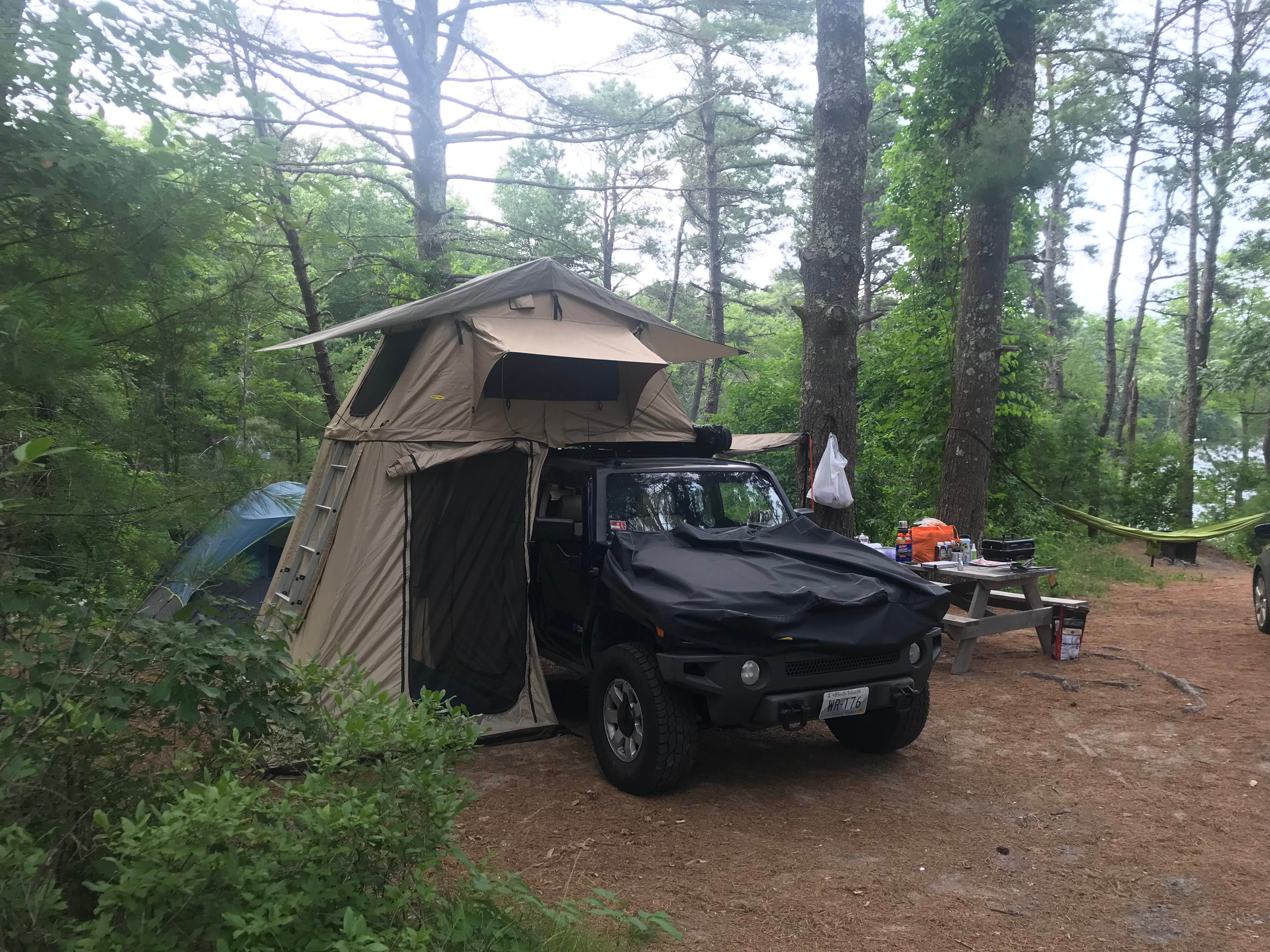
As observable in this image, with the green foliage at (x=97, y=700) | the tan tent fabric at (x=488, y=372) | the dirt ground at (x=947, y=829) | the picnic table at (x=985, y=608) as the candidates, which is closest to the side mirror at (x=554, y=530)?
the tan tent fabric at (x=488, y=372)

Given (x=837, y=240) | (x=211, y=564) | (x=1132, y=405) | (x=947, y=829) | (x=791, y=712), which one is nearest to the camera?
(x=211, y=564)

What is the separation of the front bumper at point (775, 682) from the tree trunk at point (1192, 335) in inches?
437

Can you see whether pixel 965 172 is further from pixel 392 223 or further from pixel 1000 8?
pixel 392 223

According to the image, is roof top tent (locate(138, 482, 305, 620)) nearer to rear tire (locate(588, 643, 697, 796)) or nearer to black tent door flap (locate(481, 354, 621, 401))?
black tent door flap (locate(481, 354, 621, 401))

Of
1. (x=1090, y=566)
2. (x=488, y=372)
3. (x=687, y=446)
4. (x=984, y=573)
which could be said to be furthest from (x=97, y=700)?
(x=1090, y=566)

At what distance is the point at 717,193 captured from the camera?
24.9 meters

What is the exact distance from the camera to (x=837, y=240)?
7.91 meters

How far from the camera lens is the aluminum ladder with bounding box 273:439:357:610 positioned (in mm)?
5891

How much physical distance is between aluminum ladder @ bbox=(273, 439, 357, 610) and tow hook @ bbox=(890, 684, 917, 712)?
367 cm

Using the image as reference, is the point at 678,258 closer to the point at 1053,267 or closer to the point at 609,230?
the point at 609,230

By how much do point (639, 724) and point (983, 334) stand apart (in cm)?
711

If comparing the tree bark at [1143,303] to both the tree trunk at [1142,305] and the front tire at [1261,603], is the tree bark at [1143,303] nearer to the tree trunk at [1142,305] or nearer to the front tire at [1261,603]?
the tree trunk at [1142,305]

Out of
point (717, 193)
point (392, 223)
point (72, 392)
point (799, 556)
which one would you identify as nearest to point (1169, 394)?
point (717, 193)

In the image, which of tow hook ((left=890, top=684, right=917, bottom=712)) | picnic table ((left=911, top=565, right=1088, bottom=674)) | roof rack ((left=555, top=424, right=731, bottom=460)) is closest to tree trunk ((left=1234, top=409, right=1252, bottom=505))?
picnic table ((left=911, top=565, right=1088, bottom=674))
